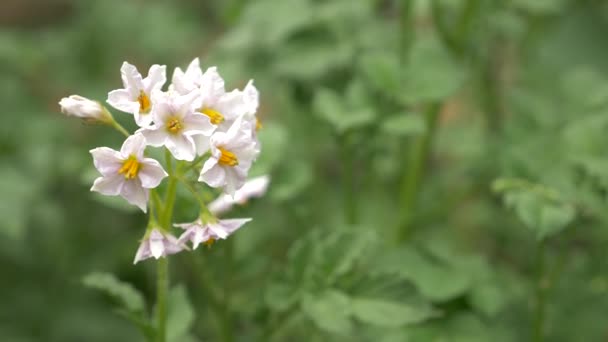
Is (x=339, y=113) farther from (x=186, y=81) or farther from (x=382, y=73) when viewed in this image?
(x=186, y=81)

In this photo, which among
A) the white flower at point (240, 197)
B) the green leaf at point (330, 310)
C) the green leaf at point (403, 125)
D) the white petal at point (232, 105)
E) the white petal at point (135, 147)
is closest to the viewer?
the white petal at point (135, 147)

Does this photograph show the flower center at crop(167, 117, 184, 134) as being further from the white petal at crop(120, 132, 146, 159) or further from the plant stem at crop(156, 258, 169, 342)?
the plant stem at crop(156, 258, 169, 342)

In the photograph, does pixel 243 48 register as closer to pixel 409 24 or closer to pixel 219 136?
pixel 409 24

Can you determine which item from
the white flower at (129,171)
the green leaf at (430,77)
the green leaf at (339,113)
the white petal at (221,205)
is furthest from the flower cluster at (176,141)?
the green leaf at (430,77)

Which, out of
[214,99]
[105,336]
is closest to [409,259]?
[214,99]

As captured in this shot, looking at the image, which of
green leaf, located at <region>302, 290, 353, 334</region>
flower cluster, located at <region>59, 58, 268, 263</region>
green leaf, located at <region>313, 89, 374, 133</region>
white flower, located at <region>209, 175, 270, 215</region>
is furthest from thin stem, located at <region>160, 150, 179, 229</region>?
green leaf, located at <region>313, 89, 374, 133</region>

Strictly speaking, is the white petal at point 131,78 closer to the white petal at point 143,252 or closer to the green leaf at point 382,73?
the white petal at point 143,252
